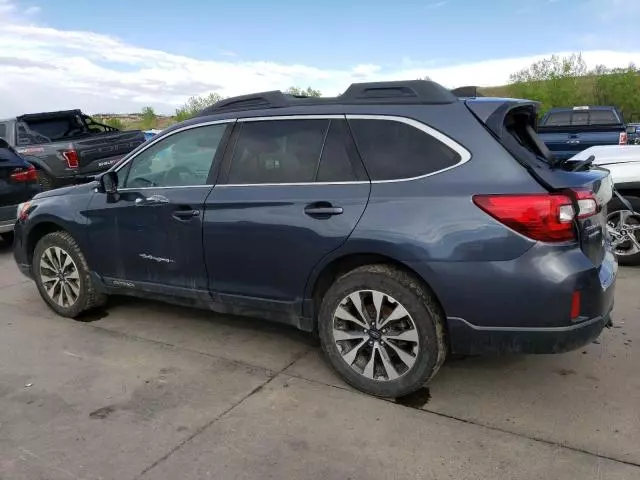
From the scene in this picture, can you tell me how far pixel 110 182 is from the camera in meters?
4.48

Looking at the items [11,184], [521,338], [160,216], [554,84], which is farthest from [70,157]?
[554,84]

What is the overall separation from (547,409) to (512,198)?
1.27 meters

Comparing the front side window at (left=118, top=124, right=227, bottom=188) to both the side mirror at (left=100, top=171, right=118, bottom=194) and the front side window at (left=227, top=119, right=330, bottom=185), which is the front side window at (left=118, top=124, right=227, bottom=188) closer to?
the side mirror at (left=100, top=171, right=118, bottom=194)

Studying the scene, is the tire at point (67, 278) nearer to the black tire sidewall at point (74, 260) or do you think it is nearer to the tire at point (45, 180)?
the black tire sidewall at point (74, 260)

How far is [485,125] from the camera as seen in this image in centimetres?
316

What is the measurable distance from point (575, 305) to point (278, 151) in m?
2.00

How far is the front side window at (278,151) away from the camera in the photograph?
360 cm

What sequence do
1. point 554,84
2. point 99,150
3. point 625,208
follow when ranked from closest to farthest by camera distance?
point 625,208
point 99,150
point 554,84

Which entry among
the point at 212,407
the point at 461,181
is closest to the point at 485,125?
the point at 461,181

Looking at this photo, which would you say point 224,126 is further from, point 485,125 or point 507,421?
point 507,421

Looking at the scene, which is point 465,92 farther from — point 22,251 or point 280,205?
point 22,251

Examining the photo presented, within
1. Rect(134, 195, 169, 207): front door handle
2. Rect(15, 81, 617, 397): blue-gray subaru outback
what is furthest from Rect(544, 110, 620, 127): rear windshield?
Rect(134, 195, 169, 207): front door handle

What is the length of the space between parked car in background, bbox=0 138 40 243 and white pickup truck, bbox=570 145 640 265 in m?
7.03

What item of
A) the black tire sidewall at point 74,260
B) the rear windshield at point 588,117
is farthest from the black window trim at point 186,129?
the rear windshield at point 588,117
